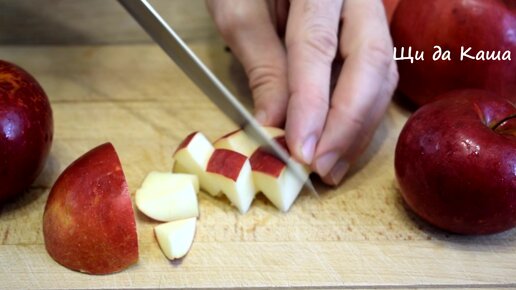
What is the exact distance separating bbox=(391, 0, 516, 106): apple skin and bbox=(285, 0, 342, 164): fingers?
27 cm

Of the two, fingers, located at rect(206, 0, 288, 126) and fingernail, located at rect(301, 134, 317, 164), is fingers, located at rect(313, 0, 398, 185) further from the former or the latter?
fingers, located at rect(206, 0, 288, 126)

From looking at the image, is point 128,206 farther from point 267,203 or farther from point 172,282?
point 267,203

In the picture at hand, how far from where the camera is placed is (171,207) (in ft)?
4.29

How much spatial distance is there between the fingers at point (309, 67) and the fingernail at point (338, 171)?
94 millimetres

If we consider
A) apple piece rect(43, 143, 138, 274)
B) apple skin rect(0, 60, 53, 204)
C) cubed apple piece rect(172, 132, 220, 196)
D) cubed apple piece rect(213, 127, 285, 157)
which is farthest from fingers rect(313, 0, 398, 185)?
apple skin rect(0, 60, 53, 204)

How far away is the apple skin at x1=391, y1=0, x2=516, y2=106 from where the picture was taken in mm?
1543

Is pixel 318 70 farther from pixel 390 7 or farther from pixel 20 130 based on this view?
pixel 20 130

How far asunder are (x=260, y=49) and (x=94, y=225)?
0.64m

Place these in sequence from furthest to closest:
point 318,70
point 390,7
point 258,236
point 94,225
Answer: point 390,7 → point 318,70 → point 258,236 → point 94,225

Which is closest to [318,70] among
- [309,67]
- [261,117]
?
[309,67]

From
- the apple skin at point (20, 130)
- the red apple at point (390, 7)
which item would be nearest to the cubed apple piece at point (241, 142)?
the apple skin at point (20, 130)

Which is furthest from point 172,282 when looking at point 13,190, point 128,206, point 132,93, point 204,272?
point 132,93

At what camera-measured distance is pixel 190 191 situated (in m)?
1.32

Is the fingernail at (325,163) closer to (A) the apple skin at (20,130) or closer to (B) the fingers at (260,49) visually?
(B) the fingers at (260,49)
